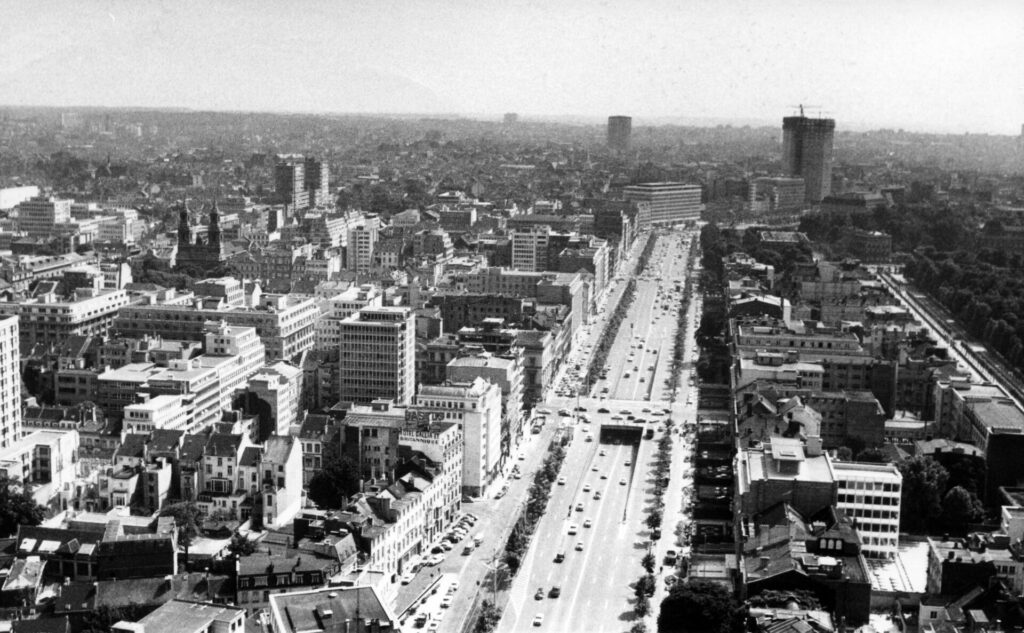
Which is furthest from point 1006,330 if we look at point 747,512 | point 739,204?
point 739,204

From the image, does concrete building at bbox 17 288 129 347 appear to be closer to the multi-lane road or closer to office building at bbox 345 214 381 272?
the multi-lane road

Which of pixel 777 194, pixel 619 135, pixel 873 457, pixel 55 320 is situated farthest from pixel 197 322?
pixel 619 135

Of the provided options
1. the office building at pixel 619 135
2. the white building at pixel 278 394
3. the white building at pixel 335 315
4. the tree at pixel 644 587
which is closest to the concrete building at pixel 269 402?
the white building at pixel 278 394

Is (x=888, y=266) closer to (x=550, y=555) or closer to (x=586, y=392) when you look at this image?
(x=586, y=392)

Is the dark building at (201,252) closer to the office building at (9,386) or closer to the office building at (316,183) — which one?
the office building at (9,386)

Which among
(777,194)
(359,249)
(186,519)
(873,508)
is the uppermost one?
(777,194)

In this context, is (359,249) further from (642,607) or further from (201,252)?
(642,607)

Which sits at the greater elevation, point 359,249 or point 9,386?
point 359,249
